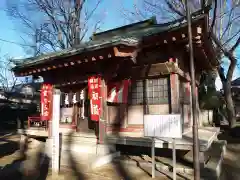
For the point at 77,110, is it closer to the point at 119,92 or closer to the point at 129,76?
the point at 119,92

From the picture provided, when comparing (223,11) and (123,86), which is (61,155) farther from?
(223,11)

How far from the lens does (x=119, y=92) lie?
8.66m

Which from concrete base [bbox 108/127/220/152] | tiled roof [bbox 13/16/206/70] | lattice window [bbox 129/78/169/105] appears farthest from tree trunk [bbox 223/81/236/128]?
lattice window [bbox 129/78/169/105]

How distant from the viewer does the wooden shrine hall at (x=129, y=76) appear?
733 cm

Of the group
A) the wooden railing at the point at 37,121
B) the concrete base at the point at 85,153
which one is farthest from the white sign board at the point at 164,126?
the wooden railing at the point at 37,121

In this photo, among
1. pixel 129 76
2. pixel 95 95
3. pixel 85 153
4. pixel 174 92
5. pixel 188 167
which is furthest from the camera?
pixel 129 76

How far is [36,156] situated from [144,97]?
5197 mm

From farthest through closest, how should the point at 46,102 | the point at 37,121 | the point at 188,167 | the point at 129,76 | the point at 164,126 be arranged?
the point at 37,121 < the point at 46,102 < the point at 129,76 < the point at 188,167 < the point at 164,126

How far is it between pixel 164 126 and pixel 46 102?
590 cm

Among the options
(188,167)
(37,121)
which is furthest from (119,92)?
(37,121)

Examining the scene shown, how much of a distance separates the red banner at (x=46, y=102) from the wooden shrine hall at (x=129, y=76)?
60 millimetres

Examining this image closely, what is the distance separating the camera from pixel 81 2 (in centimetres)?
2266

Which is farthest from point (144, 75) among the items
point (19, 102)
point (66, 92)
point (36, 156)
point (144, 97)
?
point (19, 102)

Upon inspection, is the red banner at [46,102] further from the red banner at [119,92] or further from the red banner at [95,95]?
the red banner at [119,92]
